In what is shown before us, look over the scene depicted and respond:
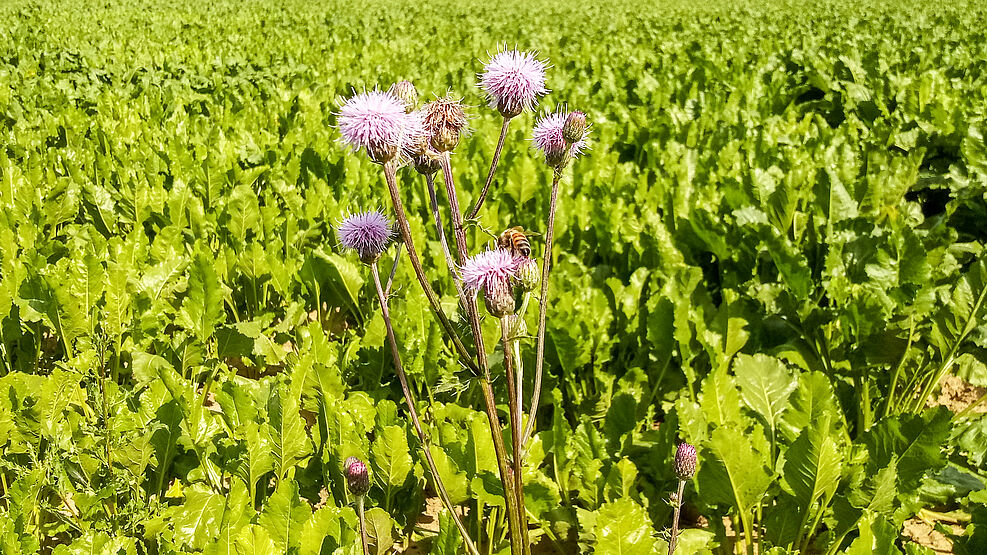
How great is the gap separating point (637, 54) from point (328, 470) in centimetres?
892

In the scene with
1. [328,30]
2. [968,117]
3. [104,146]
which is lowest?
[968,117]

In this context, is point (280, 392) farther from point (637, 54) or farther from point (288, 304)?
point (637, 54)

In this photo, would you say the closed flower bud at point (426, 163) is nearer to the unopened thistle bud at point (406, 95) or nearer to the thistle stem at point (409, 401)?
the unopened thistle bud at point (406, 95)

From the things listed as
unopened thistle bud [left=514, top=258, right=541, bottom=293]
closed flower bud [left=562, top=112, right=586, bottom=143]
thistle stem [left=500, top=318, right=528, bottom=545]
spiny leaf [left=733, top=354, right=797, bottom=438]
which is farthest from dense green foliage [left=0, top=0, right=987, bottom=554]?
closed flower bud [left=562, top=112, right=586, bottom=143]

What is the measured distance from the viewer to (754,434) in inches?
85.2

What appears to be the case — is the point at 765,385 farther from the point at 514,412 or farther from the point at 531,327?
the point at 514,412

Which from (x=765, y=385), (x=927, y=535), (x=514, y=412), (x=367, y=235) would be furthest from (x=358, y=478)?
(x=927, y=535)

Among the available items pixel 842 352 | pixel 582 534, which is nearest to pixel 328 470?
pixel 582 534

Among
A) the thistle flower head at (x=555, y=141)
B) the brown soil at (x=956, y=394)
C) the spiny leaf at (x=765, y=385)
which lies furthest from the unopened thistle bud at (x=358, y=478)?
the brown soil at (x=956, y=394)

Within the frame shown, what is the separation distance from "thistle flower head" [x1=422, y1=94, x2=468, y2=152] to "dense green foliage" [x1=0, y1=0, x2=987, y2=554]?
0.68 ft

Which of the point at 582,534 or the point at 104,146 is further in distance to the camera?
the point at 104,146

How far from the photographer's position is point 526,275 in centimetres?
140

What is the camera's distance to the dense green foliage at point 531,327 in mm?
2090

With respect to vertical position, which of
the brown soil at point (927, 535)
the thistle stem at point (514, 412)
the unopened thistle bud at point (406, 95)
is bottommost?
the brown soil at point (927, 535)
